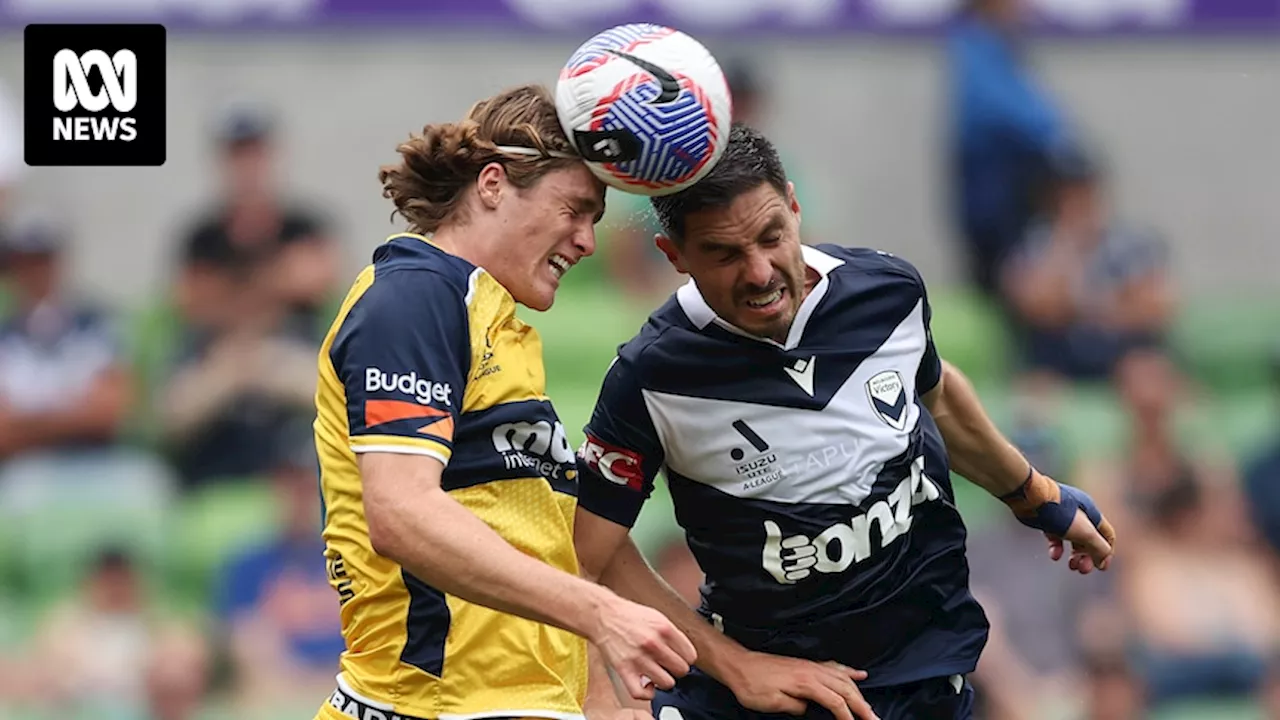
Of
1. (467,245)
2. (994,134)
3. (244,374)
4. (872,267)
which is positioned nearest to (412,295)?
(467,245)

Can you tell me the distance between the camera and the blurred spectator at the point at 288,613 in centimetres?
927

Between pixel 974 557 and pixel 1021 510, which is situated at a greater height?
pixel 1021 510

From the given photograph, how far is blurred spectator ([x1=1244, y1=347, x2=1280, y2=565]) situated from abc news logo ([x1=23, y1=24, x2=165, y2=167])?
5.94 metres

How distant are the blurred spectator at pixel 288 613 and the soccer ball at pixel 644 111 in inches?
203

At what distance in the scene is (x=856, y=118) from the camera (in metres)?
11.4

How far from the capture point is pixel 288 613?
30.7 ft

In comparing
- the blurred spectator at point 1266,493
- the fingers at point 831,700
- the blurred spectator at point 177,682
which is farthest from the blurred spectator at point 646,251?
the fingers at point 831,700

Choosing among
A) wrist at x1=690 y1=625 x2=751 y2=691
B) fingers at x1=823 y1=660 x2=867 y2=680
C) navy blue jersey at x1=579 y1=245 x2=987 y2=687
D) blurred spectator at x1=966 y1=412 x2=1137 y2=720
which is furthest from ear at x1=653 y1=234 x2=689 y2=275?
blurred spectator at x1=966 y1=412 x2=1137 y2=720

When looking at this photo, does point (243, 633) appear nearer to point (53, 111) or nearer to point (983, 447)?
point (53, 111)

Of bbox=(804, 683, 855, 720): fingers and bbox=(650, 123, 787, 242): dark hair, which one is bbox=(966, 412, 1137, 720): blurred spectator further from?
bbox=(650, 123, 787, 242): dark hair

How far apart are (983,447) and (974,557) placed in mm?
4281

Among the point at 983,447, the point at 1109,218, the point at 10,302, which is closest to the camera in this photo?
the point at 983,447

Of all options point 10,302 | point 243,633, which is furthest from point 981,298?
point 10,302

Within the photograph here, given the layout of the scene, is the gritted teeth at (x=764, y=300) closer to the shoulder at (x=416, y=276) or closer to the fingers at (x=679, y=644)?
the shoulder at (x=416, y=276)
